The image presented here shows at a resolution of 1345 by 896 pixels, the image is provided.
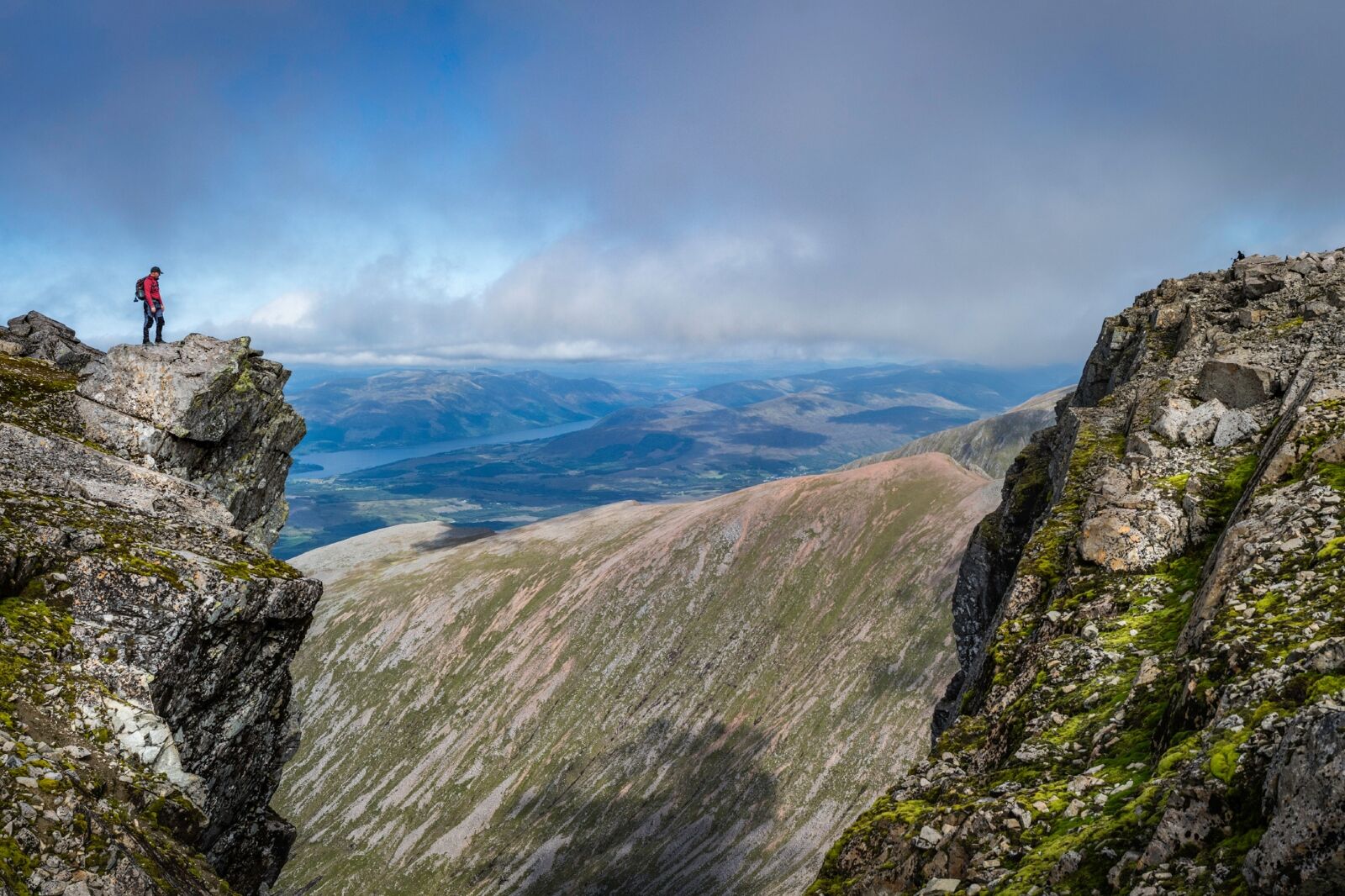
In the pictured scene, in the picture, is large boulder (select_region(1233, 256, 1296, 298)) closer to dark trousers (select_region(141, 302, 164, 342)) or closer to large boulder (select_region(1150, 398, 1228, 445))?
large boulder (select_region(1150, 398, 1228, 445))

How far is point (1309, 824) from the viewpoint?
6855 mm

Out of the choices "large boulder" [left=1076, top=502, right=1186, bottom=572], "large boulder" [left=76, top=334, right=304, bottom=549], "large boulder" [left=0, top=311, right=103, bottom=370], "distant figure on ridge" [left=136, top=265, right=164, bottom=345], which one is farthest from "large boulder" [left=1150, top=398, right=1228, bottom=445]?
"large boulder" [left=0, top=311, right=103, bottom=370]

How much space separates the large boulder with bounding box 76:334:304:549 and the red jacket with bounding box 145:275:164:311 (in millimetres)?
2089

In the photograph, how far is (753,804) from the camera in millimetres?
118188

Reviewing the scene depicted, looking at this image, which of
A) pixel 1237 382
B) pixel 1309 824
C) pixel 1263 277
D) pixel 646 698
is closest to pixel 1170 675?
pixel 1309 824

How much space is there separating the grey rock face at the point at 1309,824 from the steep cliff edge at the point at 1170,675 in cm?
2

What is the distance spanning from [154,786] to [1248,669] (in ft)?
68.7

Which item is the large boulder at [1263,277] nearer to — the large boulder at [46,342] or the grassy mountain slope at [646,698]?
the large boulder at [46,342]

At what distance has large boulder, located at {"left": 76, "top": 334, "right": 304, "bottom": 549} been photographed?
29.3 metres

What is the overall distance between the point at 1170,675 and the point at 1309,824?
694 centimetres

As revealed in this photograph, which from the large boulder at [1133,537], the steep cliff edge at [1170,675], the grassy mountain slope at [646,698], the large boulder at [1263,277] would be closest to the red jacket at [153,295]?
the steep cliff edge at [1170,675]

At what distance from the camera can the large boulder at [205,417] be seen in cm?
2933

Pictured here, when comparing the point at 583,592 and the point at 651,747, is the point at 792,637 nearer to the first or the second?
the point at 651,747

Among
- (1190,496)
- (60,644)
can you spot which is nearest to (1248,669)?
(1190,496)
